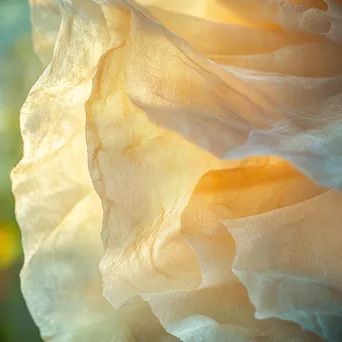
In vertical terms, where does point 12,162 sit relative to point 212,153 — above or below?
below

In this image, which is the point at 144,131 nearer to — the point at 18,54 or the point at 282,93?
the point at 282,93

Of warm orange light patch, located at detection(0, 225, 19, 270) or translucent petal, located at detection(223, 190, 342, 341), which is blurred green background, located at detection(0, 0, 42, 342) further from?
translucent petal, located at detection(223, 190, 342, 341)

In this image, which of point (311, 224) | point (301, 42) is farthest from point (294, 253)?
point (301, 42)

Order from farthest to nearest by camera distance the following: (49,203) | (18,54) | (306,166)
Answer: (18,54), (49,203), (306,166)

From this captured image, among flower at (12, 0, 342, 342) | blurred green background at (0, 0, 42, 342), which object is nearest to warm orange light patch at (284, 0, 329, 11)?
flower at (12, 0, 342, 342)

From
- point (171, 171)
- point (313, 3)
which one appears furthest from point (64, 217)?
point (313, 3)

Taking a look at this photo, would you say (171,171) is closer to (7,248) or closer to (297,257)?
(297,257)
